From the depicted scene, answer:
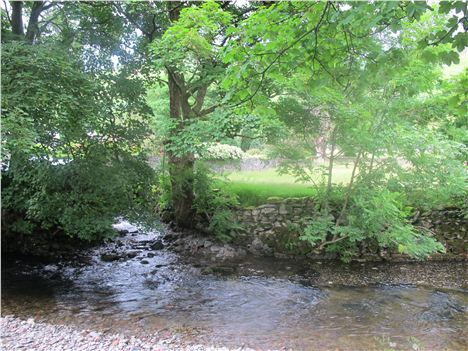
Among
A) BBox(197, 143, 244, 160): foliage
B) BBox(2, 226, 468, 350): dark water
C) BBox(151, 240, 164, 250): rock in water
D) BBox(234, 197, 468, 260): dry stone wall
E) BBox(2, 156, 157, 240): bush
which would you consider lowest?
BBox(2, 226, 468, 350): dark water

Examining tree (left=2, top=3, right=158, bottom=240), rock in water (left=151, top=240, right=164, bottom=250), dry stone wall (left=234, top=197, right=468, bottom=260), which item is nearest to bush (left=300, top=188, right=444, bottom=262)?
dry stone wall (left=234, top=197, right=468, bottom=260)

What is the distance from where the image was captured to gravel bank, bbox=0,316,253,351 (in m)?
4.42

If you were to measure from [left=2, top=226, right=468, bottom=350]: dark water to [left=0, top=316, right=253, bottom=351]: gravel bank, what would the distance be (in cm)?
27

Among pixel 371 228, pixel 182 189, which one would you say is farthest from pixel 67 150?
pixel 371 228

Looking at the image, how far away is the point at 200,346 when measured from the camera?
462 centimetres

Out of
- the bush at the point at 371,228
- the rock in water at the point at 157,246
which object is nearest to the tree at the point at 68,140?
the rock in water at the point at 157,246

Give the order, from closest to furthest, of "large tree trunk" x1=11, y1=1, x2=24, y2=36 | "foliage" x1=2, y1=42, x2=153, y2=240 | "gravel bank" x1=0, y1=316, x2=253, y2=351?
"gravel bank" x1=0, y1=316, x2=253, y2=351 < "foliage" x1=2, y1=42, x2=153, y2=240 < "large tree trunk" x1=11, y1=1, x2=24, y2=36

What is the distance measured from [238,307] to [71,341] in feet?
8.23

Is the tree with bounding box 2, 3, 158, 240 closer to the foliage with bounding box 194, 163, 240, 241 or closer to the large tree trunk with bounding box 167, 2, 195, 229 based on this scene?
the large tree trunk with bounding box 167, 2, 195, 229

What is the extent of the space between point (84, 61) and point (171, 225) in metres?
5.05

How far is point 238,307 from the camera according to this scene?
6035 mm

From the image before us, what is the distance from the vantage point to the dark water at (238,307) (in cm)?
501

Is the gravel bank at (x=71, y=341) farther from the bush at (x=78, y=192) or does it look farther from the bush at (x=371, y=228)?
the bush at (x=371, y=228)

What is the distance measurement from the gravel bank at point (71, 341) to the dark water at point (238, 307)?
0.88 feet
